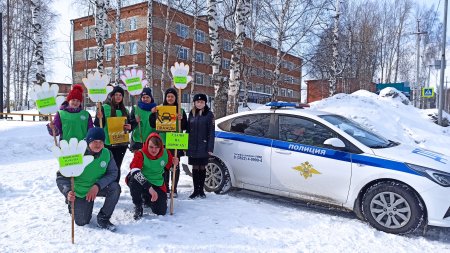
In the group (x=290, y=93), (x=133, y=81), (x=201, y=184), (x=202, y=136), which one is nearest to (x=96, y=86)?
(x=133, y=81)

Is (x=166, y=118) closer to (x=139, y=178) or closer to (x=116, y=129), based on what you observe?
(x=116, y=129)

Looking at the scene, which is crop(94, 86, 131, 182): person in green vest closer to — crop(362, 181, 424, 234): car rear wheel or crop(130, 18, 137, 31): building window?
crop(362, 181, 424, 234): car rear wheel

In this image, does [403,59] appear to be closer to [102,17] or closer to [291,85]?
[291,85]

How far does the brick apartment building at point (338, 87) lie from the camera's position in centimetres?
3486

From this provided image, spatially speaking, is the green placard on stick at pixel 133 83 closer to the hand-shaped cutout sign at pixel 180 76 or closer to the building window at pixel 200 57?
the hand-shaped cutout sign at pixel 180 76

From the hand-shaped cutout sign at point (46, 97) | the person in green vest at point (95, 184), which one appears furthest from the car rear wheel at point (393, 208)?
the hand-shaped cutout sign at point (46, 97)

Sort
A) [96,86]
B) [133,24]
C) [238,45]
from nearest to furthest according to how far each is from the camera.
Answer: [96,86] < [238,45] < [133,24]

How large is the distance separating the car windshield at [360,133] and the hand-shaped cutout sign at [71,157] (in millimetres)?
3336

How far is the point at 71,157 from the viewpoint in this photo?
3.74 m

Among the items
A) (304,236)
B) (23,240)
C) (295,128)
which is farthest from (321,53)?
(23,240)

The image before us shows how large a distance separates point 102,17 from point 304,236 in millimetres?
14266

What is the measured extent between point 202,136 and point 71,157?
211cm

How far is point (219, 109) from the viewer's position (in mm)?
10312

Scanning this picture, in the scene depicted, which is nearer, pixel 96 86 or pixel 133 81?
pixel 96 86
